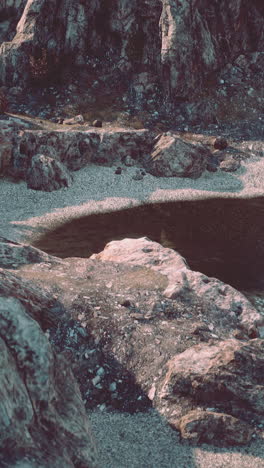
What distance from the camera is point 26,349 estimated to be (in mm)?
9039

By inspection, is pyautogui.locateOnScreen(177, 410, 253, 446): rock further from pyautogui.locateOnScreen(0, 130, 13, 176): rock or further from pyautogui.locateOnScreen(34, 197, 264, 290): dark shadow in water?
pyautogui.locateOnScreen(0, 130, 13, 176): rock

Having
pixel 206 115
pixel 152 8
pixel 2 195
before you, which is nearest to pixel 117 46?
pixel 152 8

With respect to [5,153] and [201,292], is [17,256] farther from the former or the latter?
[5,153]

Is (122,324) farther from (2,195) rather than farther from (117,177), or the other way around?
(117,177)

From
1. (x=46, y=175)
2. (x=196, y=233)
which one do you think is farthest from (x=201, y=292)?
(x=46, y=175)

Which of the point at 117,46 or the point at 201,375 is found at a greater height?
the point at 117,46

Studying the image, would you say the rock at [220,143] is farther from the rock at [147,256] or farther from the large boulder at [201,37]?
the rock at [147,256]

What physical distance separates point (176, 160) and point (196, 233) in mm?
15947

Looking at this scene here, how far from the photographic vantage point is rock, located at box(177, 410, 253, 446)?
40.4ft

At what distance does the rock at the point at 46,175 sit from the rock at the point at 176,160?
36.6 feet

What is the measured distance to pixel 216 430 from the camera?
12.5 m

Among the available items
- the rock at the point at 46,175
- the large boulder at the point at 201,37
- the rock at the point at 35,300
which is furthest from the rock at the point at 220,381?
the large boulder at the point at 201,37

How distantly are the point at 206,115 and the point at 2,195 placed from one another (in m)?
33.5

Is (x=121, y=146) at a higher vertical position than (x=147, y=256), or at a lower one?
higher
